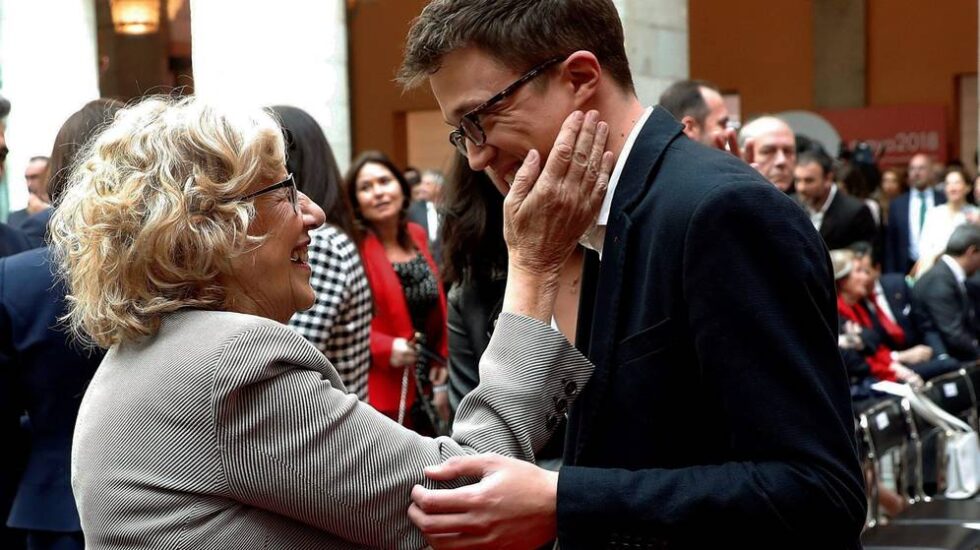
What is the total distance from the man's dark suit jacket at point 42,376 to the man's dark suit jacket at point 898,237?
416 inches

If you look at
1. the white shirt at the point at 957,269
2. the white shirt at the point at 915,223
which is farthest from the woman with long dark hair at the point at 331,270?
the white shirt at the point at 915,223

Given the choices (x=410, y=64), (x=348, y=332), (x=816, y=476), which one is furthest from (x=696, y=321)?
(x=348, y=332)

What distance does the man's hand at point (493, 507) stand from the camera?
1743mm

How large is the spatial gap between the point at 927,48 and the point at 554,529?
1824cm

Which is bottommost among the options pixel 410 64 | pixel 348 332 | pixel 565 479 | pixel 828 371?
pixel 348 332

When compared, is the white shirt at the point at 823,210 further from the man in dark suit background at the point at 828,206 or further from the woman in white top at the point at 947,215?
the woman in white top at the point at 947,215

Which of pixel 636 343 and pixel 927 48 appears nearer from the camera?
pixel 636 343

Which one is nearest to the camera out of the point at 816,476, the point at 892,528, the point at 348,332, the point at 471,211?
the point at 816,476

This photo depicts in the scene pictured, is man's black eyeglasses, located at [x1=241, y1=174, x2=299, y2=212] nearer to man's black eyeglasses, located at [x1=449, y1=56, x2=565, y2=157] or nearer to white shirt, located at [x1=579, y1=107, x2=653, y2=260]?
man's black eyeglasses, located at [x1=449, y1=56, x2=565, y2=157]

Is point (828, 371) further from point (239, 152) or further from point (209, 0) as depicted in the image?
point (209, 0)

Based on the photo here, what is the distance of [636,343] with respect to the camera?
1.74 m

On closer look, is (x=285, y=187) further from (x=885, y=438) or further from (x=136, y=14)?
(x=136, y=14)

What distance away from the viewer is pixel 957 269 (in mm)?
8781

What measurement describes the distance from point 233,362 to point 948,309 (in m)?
7.35
